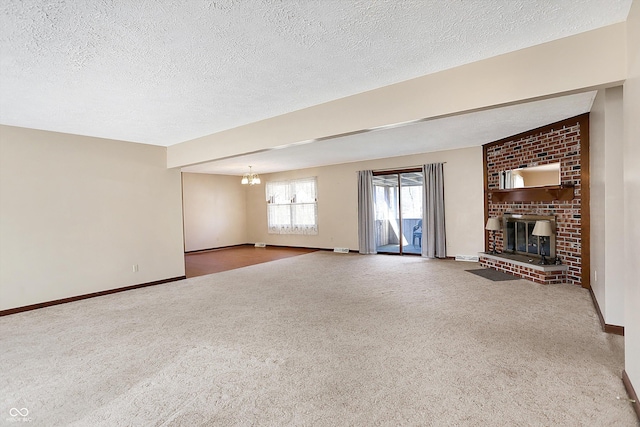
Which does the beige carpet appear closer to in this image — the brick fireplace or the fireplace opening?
the brick fireplace

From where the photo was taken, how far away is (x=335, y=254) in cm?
837

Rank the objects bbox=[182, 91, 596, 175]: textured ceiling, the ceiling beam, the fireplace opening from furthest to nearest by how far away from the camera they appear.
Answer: the fireplace opening < bbox=[182, 91, 596, 175]: textured ceiling < the ceiling beam

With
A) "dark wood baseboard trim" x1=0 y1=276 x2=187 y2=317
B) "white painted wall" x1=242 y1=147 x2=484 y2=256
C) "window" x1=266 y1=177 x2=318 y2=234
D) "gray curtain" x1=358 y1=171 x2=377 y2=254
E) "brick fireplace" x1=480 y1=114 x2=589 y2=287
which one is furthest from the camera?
"window" x1=266 y1=177 x2=318 y2=234

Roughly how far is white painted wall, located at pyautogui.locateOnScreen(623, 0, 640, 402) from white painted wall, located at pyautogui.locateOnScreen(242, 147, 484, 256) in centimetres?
484

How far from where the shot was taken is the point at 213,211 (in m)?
9.98

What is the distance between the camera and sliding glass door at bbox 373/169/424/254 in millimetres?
7848

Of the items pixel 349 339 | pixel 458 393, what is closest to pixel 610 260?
pixel 458 393

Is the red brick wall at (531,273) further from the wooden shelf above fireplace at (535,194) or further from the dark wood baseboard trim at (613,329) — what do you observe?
the dark wood baseboard trim at (613,329)

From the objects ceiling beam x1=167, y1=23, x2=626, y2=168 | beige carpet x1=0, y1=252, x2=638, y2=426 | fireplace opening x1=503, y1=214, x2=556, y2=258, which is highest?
ceiling beam x1=167, y1=23, x2=626, y2=168

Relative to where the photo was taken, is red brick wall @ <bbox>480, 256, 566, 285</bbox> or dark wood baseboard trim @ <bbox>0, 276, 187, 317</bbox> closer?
dark wood baseboard trim @ <bbox>0, 276, 187, 317</bbox>

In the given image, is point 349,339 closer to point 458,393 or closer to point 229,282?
point 458,393

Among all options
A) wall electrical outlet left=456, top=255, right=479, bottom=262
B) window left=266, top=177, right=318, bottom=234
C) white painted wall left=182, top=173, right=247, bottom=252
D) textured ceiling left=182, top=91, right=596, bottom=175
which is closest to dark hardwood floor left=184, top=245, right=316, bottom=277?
white painted wall left=182, top=173, right=247, bottom=252

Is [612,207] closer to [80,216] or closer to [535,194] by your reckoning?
[535,194]

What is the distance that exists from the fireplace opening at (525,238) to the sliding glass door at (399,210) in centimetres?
205
